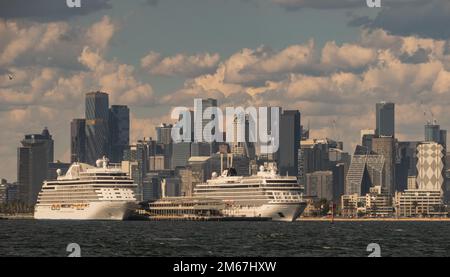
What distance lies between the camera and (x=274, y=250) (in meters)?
96.4

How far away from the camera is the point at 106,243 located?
4382 inches
